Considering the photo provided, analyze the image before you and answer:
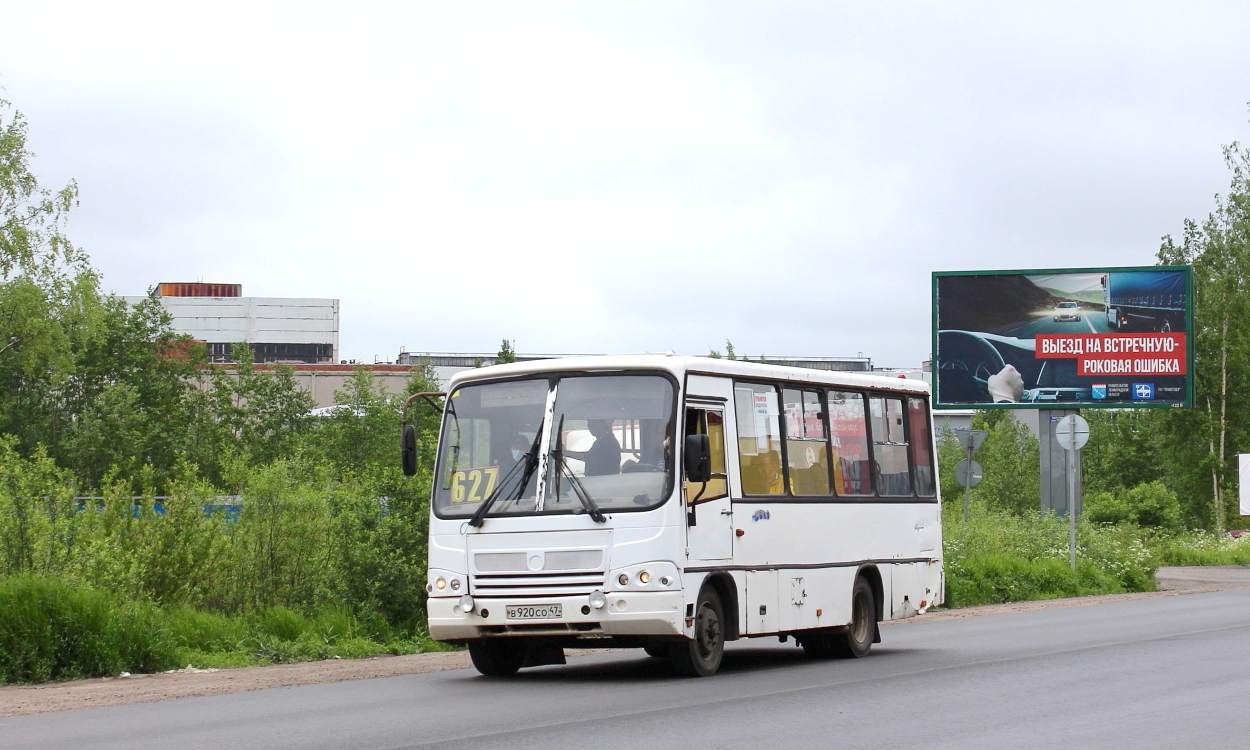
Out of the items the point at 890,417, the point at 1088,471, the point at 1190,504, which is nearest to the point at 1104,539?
the point at 890,417

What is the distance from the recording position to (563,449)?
→ 14406 millimetres

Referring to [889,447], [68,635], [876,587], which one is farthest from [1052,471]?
[68,635]

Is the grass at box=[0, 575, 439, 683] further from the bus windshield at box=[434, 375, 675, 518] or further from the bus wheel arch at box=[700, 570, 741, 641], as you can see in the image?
the bus wheel arch at box=[700, 570, 741, 641]

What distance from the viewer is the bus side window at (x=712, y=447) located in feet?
47.4

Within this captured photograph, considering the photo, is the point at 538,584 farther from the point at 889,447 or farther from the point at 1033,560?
the point at 1033,560

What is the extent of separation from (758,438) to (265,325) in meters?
124

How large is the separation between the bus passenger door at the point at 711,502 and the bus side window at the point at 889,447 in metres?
3.48

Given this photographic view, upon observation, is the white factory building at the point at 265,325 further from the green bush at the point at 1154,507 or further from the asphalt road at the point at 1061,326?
the asphalt road at the point at 1061,326

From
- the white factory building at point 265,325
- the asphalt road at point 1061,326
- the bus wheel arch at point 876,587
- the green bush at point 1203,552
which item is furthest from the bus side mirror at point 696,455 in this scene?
the white factory building at point 265,325

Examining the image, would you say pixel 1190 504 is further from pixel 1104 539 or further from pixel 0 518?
pixel 0 518

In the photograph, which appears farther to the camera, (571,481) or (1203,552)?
(1203,552)

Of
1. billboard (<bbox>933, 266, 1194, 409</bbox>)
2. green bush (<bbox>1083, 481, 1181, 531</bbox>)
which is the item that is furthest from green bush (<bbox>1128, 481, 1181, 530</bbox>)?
billboard (<bbox>933, 266, 1194, 409</bbox>)

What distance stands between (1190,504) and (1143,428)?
40.1ft

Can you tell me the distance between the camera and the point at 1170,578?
3916 cm
